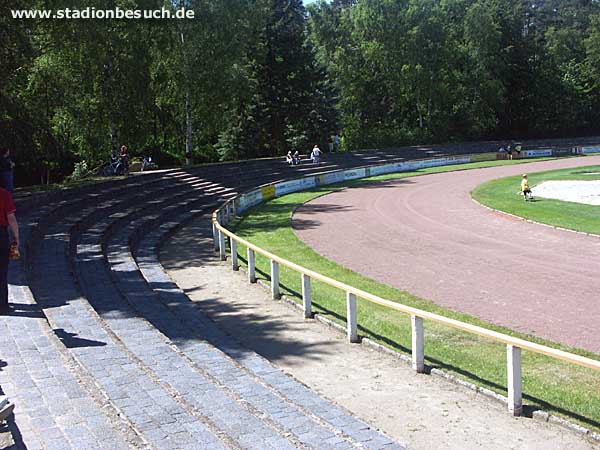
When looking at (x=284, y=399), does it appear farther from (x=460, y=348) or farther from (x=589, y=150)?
(x=589, y=150)

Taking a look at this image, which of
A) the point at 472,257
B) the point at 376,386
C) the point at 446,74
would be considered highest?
the point at 446,74

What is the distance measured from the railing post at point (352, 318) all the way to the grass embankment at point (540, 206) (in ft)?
49.6

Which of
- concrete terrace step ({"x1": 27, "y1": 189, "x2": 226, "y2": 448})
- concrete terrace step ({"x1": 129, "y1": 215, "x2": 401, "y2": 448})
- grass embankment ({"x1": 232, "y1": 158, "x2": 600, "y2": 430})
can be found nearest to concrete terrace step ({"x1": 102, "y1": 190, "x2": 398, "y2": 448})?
concrete terrace step ({"x1": 129, "y1": 215, "x2": 401, "y2": 448})

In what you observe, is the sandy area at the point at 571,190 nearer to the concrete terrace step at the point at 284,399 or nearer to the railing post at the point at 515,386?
the railing post at the point at 515,386

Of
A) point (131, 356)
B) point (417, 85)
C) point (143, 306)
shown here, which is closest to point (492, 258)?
point (143, 306)

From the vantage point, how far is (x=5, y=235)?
9930 millimetres

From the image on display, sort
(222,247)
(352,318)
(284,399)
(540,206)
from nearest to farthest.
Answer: (284,399)
(352,318)
(222,247)
(540,206)

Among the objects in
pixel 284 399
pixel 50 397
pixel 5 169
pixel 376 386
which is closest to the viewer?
pixel 50 397

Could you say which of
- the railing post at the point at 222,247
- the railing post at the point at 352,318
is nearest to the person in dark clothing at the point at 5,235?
the railing post at the point at 352,318

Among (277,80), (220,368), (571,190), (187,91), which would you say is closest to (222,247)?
(220,368)

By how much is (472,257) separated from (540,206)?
12.3 meters

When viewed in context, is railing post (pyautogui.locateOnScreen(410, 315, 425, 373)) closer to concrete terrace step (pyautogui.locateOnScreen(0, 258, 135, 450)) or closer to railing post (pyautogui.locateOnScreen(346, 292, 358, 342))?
railing post (pyautogui.locateOnScreen(346, 292, 358, 342))

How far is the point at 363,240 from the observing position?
78.4ft

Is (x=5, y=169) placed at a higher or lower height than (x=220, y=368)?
higher
